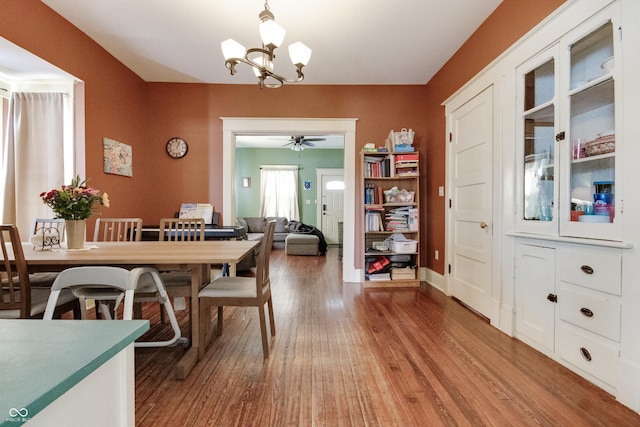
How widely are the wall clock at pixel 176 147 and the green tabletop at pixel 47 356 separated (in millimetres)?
3943

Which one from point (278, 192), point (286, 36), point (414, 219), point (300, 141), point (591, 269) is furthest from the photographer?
point (278, 192)

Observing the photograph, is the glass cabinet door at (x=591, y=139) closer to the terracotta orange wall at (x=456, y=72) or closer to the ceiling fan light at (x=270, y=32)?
the terracotta orange wall at (x=456, y=72)

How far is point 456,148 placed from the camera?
3.37 m

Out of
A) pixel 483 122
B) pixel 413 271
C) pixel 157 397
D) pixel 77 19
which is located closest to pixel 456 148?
pixel 483 122

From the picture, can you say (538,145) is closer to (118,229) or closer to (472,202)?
(472,202)

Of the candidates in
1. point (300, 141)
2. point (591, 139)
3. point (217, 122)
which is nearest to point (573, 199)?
point (591, 139)

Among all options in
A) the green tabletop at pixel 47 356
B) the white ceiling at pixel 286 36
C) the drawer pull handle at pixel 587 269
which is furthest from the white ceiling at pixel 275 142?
the green tabletop at pixel 47 356

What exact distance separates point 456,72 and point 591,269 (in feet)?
8.13

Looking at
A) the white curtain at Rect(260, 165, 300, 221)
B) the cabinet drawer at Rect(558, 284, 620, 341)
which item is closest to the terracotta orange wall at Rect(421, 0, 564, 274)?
the cabinet drawer at Rect(558, 284, 620, 341)

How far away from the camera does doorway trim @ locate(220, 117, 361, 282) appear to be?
4.20 m

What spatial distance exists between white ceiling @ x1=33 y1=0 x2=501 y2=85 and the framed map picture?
992 mm

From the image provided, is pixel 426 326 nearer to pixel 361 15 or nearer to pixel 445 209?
pixel 445 209

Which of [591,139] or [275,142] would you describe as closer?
[591,139]

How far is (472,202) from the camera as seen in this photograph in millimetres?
3055
